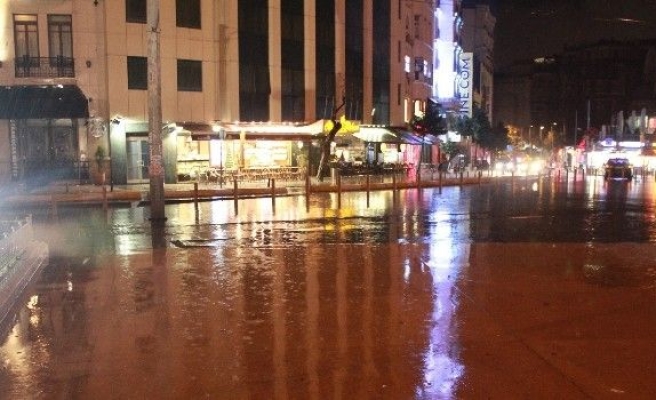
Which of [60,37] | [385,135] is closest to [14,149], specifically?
[60,37]

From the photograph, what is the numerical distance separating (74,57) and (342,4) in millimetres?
17714

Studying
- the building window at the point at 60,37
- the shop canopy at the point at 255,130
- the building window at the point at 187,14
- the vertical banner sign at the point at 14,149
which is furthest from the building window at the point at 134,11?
the vertical banner sign at the point at 14,149

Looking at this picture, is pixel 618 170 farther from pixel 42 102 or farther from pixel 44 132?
pixel 42 102

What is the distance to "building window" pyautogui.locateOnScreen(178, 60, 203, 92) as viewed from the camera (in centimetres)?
3750

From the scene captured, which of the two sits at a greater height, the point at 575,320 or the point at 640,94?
the point at 640,94

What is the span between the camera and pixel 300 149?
41.6 metres

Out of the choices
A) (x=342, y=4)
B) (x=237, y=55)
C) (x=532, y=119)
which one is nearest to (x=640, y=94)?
(x=532, y=119)

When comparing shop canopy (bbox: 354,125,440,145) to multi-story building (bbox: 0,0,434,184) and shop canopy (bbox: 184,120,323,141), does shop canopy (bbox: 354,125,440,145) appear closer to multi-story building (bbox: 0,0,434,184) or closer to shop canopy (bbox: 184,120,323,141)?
multi-story building (bbox: 0,0,434,184)

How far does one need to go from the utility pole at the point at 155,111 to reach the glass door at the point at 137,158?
706 inches

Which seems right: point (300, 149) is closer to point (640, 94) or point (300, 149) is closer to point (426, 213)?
point (426, 213)

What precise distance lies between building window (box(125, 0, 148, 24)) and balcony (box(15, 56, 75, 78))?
144 inches

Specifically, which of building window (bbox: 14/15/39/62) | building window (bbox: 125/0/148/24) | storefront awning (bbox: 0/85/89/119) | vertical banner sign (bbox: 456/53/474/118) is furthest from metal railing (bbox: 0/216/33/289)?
vertical banner sign (bbox: 456/53/474/118)

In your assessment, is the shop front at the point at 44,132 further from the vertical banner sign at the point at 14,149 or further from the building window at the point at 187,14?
the building window at the point at 187,14

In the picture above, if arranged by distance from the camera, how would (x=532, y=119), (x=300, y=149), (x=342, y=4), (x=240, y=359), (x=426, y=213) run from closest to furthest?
1. (x=240, y=359)
2. (x=426, y=213)
3. (x=300, y=149)
4. (x=342, y=4)
5. (x=532, y=119)
